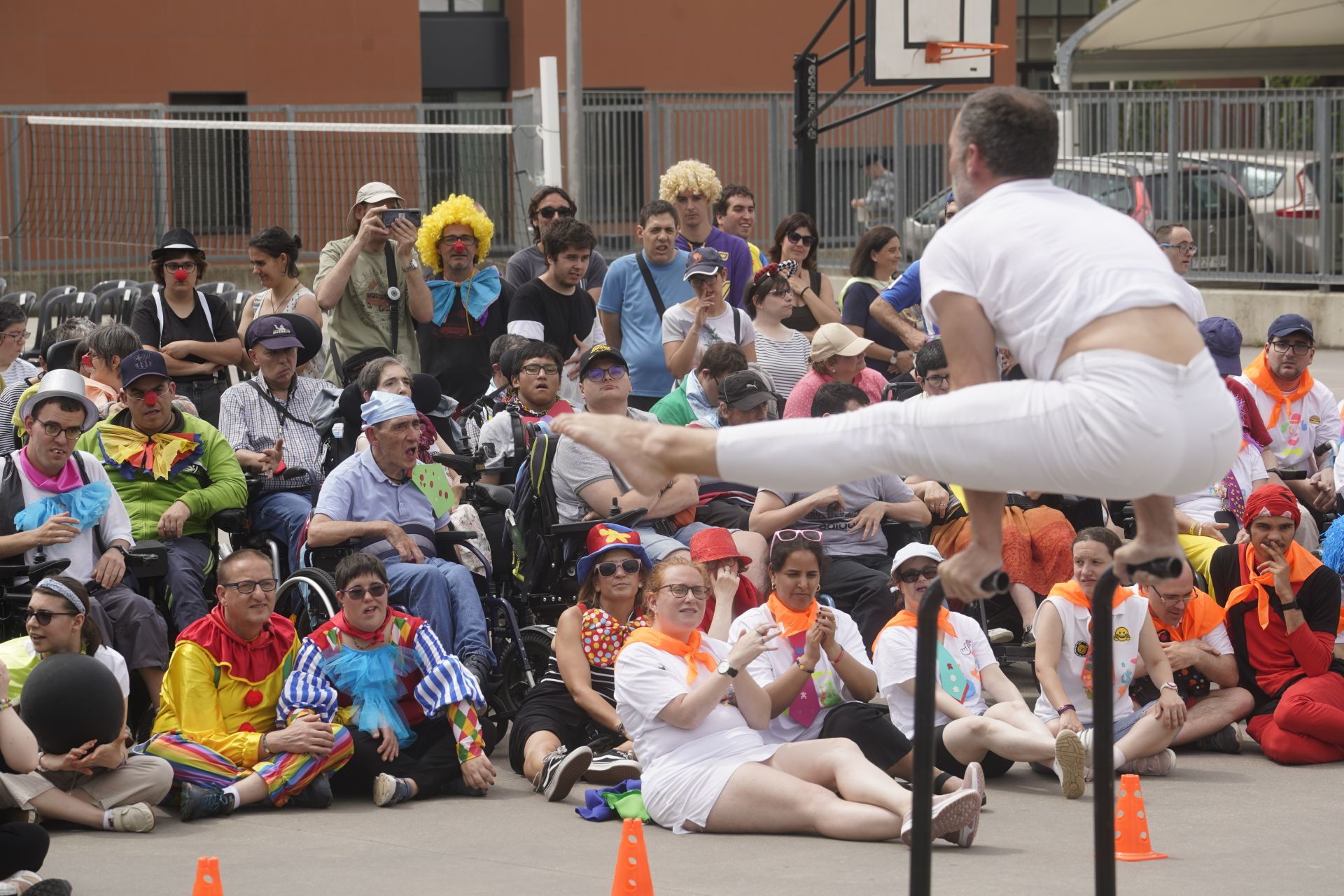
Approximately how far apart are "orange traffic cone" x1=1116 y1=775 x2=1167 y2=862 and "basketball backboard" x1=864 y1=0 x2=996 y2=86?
30.2ft

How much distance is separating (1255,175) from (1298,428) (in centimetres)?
902

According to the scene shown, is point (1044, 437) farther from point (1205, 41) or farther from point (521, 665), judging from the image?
point (1205, 41)

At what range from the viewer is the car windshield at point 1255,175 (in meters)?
17.5

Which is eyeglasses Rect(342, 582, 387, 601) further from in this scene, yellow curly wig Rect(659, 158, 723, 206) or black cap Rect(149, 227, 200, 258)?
yellow curly wig Rect(659, 158, 723, 206)

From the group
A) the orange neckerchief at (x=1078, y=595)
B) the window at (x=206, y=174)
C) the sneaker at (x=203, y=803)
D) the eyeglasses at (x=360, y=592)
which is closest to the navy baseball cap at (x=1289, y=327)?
the orange neckerchief at (x=1078, y=595)

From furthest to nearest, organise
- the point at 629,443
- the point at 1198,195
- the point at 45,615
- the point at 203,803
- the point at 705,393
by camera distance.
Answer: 1. the point at 1198,195
2. the point at 705,393
3. the point at 203,803
4. the point at 45,615
5. the point at 629,443

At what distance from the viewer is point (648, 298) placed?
9.60 meters

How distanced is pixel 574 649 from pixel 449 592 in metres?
0.64

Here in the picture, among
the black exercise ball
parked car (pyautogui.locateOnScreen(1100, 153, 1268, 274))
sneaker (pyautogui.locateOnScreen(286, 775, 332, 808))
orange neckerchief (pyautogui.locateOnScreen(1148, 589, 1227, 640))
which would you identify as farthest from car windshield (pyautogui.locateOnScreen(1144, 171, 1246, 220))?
the black exercise ball

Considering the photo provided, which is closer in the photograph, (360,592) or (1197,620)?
(360,592)

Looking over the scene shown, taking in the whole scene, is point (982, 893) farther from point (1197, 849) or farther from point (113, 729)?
point (113, 729)

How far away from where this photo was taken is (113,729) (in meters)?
6.03

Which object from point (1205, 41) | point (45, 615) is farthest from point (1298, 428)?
point (1205, 41)

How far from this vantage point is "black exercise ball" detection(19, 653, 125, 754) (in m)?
5.80
